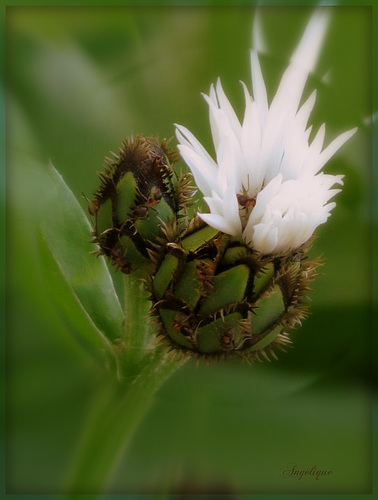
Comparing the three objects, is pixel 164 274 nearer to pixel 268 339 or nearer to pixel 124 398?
pixel 268 339

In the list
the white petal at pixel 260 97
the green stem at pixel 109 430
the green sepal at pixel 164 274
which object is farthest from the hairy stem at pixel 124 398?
the white petal at pixel 260 97

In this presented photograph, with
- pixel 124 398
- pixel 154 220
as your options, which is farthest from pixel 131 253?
pixel 124 398

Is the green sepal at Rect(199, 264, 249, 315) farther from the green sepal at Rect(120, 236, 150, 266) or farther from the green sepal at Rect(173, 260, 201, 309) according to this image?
the green sepal at Rect(120, 236, 150, 266)

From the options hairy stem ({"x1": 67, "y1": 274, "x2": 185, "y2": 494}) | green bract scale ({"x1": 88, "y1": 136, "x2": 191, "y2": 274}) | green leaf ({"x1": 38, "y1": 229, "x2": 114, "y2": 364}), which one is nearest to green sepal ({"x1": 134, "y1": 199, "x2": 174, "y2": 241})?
green bract scale ({"x1": 88, "y1": 136, "x2": 191, "y2": 274})

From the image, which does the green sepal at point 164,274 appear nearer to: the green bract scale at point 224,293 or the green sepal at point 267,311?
the green bract scale at point 224,293

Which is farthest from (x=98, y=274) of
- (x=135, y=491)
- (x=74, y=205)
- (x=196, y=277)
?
(x=135, y=491)

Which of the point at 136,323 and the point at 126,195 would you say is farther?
the point at 136,323

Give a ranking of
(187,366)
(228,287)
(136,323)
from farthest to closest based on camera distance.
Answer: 1. (187,366)
2. (136,323)
3. (228,287)

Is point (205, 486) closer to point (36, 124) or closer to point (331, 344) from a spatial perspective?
point (331, 344)
